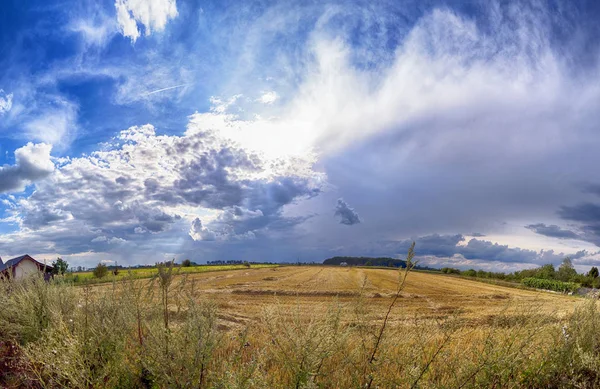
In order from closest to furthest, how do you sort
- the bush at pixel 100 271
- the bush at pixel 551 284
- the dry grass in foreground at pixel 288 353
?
the dry grass in foreground at pixel 288 353, the bush at pixel 100 271, the bush at pixel 551 284

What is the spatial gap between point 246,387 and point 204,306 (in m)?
1.31

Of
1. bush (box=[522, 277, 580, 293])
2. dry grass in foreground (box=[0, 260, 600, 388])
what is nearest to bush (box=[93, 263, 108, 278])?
dry grass in foreground (box=[0, 260, 600, 388])

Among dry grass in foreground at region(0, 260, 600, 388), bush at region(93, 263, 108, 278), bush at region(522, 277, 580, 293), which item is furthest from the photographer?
bush at region(522, 277, 580, 293)

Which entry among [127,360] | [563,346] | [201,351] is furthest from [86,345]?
[563,346]

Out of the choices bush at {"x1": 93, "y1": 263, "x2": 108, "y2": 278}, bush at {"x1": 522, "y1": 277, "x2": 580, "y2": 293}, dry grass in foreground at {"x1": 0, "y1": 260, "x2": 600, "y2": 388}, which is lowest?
bush at {"x1": 522, "y1": 277, "x2": 580, "y2": 293}

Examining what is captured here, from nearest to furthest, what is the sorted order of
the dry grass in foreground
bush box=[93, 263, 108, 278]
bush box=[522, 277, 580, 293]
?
1. the dry grass in foreground
2. bush box=[93, 263, 108, 278]
3. bush box=[522, 277, 580, 293]

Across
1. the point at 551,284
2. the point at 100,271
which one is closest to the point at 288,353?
the point at 100,271

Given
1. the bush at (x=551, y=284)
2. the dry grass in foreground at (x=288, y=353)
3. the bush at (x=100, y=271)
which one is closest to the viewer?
the dry grass in foreground at (x=288, y=353)

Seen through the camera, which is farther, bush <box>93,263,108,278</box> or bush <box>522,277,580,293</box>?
bush <box>522,277,580,293</box>

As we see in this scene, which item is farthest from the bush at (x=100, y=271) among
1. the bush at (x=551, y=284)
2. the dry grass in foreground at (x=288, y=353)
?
the bush at (x=551, y=284)

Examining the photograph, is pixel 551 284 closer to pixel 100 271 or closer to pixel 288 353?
pixel 100 271

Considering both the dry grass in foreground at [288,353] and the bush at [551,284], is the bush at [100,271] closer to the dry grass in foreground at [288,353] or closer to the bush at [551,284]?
the dry grass in foreground at [288,353]

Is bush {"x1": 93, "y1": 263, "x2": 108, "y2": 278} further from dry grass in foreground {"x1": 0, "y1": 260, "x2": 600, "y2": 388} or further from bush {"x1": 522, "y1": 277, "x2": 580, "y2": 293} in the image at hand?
bush {"x1": 522, "y1": 277, "x2": 580, "y2": 293}

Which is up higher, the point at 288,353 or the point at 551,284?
the point at 288,353
